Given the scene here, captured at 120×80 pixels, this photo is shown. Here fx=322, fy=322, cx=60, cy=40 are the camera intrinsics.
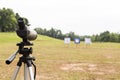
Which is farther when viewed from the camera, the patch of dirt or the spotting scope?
the patch of dirt

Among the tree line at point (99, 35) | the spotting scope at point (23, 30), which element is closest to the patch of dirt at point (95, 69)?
the spotting scope at point (23, 30)

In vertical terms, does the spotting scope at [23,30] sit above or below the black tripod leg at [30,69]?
above

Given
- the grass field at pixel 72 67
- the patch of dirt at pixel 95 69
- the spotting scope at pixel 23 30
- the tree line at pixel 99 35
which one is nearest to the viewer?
the spotting scope at pixel 23 30

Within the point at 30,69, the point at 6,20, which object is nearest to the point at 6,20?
the point at 6,20

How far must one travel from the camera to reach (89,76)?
38.9ft


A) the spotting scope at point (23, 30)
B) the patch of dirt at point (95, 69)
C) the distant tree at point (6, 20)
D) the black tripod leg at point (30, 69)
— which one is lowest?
the patch of dirt at point (95, 69)

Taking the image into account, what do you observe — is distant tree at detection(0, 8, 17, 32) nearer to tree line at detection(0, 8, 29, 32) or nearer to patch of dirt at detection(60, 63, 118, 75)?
tree line at detection(0, 8, 29, 32)

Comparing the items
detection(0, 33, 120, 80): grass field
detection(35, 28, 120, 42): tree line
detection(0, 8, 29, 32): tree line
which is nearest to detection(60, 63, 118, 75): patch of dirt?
detection(0, 33, 120, 80): grass field

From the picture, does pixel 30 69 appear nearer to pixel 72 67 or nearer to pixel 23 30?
pixel 23 30

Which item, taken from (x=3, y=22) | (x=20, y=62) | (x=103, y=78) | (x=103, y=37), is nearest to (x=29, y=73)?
(x=20, y=62)

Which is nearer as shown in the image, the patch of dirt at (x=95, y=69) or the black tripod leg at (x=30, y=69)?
the black tripod leg at (x=30, y=69)

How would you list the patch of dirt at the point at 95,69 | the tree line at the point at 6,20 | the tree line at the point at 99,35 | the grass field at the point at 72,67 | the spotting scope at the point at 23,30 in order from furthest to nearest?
the tree line at the point at 99,35 → the tree line at the point at 6,20 → the patch of dirt at the point at 95,69 → the grass field at the point at 72,67 → the spotting scope at the point at 23,30

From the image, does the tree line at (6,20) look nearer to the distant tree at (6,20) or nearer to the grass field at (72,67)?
the distant tree at (6,20)

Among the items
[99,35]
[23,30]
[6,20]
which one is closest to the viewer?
[23,30]
